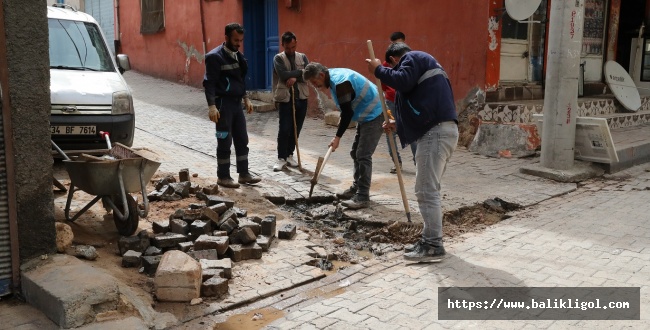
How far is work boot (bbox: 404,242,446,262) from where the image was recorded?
4.86m

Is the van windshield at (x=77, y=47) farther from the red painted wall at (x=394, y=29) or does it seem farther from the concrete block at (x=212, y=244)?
the red painted wall at (x=394, y=29)

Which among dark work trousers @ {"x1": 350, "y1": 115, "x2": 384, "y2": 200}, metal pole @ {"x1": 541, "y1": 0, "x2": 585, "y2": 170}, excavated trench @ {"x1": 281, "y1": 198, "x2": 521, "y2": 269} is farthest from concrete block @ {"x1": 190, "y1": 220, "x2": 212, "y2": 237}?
metal pole @ {"x1": 541, "y1": 0, "x2": 585, "y2": 170}

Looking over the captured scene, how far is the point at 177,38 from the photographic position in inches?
684

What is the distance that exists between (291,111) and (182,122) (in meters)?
4.27

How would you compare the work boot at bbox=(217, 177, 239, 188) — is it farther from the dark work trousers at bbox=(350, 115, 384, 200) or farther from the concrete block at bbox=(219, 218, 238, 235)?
the concrete block at bbox=(219, 218, 238, 235)

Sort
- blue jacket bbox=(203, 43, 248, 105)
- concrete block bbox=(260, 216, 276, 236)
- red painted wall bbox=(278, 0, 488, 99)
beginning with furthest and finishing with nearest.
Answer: red painted wall bbox=(278, 0, 488, 99) → blue jacket bbox=(203, 43, 248, 105) → concrete block bbox=(260, 216, 276, 236)

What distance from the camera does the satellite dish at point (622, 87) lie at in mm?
11281

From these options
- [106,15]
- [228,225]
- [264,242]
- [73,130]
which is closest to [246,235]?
[264,242]

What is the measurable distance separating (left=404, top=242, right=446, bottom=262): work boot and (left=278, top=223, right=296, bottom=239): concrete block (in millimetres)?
1076

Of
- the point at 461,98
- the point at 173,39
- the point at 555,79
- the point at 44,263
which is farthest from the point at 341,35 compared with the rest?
the point at 44,263

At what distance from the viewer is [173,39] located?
1756 centimetres

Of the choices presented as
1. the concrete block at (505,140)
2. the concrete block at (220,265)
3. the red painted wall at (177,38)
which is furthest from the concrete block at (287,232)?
the red painted wall at (177,38)

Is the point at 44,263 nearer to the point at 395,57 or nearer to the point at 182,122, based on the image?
the point at 395,57

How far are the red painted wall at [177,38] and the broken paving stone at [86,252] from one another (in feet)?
36.4
